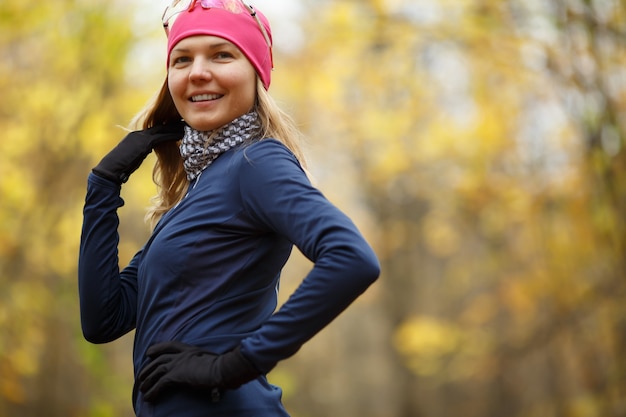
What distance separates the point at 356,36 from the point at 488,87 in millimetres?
3632

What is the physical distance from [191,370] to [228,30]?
35.3 inches

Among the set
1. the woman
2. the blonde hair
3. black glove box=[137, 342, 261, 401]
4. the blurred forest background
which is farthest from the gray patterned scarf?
the blurred forest background

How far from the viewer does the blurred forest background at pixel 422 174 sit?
7824 mm

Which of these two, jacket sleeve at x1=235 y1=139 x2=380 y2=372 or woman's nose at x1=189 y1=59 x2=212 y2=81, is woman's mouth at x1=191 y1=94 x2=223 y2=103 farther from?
jacket sleeve at x1=235 y1=139 x2=380 y2=372

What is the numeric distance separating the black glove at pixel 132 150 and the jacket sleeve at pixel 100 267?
3 centimetres

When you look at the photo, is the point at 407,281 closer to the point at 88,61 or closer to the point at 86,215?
the point at 88,61

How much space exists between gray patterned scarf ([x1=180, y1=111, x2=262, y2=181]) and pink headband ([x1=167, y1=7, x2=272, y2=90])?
13 cm

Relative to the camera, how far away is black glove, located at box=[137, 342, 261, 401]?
1861 millimetres

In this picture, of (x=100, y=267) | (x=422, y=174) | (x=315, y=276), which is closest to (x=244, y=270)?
(x=315, y=276)

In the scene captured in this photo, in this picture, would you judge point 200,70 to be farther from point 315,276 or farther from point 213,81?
point 315,276

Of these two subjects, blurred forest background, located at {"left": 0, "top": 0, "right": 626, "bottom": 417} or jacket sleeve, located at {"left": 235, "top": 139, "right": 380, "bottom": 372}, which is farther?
blurred forest background, located at {"left": 0, "top": 0, "right": 626, "bottom": 417}

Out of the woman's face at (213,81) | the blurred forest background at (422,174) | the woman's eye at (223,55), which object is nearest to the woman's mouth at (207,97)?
the woman's face at (213,81)

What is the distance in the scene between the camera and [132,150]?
2.38 metres

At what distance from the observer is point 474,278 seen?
15867 millimetres
